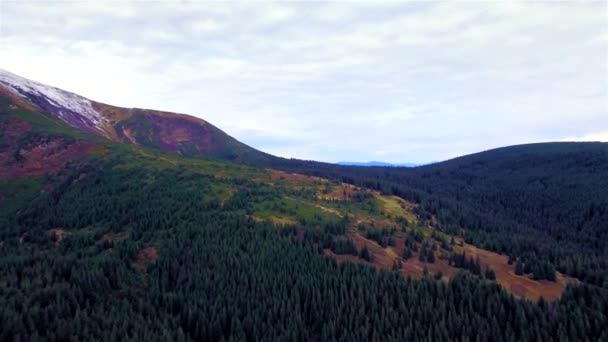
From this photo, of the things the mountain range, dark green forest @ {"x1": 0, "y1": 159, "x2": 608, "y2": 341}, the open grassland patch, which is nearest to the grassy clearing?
the mountain range

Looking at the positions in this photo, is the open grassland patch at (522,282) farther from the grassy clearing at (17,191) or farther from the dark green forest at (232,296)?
the grassy clearing at (17,191)

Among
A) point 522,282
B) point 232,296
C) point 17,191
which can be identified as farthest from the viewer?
point 17,191

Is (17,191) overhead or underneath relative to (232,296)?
underneath

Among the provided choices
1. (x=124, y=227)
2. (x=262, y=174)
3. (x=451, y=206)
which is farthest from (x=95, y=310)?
(x=451, y=206)

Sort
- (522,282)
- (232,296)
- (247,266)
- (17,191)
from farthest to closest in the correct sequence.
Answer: (17,191), (522,282), (247,266), (232,296)

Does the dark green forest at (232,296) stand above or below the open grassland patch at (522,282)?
below

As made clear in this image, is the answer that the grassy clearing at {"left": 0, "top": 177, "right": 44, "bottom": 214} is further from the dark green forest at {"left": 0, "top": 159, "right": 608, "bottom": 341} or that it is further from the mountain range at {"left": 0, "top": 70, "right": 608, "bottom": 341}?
the dark green forest at {"left": 0, "top": 159, "right": 608, "bottom": 341}

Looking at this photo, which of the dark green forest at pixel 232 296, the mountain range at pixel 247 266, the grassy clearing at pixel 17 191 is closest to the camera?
the dark green forest at pixel 232 296

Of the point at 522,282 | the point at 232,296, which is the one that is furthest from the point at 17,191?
the point at 522,282

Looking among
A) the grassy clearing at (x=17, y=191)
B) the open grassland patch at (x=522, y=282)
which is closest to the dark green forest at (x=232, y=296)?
the open grassland patch at (x=522, y=282)

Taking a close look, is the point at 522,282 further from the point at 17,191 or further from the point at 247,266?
the point at 17,191
